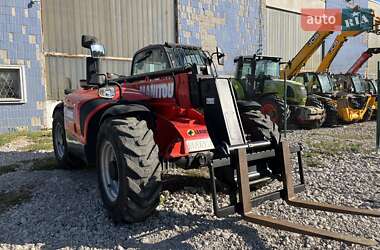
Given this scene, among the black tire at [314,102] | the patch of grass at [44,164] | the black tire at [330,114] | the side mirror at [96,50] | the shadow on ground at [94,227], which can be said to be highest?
the side mirror at [96,50]

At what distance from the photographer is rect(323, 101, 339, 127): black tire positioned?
13719mm

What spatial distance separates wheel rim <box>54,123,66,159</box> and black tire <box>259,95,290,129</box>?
681cm

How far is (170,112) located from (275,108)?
802 cm

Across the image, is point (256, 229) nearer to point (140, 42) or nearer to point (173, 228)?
point (173, 228)

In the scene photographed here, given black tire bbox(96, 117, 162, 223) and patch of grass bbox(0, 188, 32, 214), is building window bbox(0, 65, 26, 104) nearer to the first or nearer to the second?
patch of grass bbox(0, 188, 32, 214)

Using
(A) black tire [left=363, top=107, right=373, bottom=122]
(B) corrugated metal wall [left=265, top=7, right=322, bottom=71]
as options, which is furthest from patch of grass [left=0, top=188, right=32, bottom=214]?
(B) corrugated metal wall [left=265, top=7, right=322, bottom=71]

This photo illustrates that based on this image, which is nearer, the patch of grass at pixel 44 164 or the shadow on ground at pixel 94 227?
the shadow on ground at pixel 94 227

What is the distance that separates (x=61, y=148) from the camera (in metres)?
7.01

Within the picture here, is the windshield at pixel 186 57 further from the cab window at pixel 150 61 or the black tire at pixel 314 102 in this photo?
the black tire at pixel 314 102

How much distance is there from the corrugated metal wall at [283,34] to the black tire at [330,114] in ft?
31.3

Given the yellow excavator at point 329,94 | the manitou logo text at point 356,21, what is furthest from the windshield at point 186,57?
the manitou logo text at point 356,21

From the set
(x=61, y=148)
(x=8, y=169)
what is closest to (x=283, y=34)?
(x=61, y=148)

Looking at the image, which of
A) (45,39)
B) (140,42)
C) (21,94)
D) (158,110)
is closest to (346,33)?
(140,42)

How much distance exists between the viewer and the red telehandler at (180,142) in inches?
151
